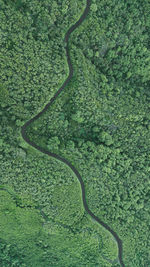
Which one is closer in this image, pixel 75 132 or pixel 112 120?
pixel 75 132

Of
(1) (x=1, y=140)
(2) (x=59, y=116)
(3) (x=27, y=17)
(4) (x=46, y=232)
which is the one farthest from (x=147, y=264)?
(3) (x=27, y=17)

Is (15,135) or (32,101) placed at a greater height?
(32,101)

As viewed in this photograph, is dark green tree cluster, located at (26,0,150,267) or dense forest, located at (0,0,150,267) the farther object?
dark green tree cluster, located at (26,0,150,267)

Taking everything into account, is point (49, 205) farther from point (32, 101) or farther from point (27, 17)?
point (27, 17)

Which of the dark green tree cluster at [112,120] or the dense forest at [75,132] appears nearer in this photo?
the dense forest at [75,132]

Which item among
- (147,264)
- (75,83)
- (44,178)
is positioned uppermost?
(75,83)

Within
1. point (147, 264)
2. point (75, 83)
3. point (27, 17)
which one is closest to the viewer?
point (27, 17)

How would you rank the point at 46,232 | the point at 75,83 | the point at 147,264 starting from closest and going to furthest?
the point at 75,83, the point at 46,232, the point at 147,264

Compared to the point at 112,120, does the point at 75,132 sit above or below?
below
